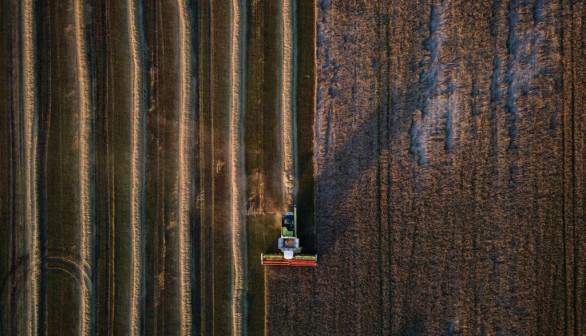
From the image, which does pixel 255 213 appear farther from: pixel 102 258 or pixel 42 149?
pixel 42 149

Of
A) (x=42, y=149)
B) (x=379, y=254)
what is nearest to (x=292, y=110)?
(x=379, y=254)

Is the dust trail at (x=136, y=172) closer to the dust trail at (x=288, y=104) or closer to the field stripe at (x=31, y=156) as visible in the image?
the field stripe at (x=31, y=156)

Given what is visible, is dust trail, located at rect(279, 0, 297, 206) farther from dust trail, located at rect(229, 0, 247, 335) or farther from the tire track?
the tire track

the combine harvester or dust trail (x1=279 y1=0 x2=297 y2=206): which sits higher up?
dust trail (x1=279 y1=0 x2=297 y2=206)

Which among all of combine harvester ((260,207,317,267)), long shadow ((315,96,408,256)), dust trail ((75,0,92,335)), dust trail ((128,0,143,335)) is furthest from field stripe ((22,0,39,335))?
long shadow ((315,96,408,256))

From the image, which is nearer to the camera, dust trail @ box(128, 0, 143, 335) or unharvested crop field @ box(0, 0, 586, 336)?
unharvested crop field @ box(0, 0, 586, 336)

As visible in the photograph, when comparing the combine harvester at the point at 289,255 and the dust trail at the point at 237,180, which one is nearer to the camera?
the combine harvester at the point at 289,255

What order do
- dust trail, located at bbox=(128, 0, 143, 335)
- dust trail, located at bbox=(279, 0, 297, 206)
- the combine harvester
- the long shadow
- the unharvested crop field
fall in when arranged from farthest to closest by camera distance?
dust trail, located at bbox=(128, 0, 143, 335) → dust trail, located at bbox=(279, 0, 297, 206) → the long shadow → the combine harvester → the unharvested crop field

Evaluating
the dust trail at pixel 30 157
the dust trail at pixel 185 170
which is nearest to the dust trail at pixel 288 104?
the dust trail at pixel 185 170
